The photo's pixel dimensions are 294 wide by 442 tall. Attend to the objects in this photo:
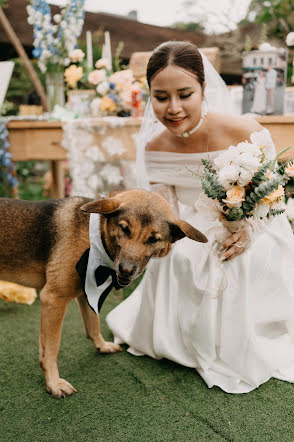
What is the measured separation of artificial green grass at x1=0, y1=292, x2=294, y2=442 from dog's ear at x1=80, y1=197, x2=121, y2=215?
1081mm

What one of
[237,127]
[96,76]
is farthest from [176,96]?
[96,76]

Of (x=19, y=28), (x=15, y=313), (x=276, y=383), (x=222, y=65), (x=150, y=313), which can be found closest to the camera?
(x=276, y=383)

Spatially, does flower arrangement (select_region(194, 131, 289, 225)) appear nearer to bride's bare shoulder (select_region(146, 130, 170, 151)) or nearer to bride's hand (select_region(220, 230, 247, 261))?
bride's hand (select_region(220, 230, 247, 261))

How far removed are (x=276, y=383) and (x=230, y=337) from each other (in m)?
0.37

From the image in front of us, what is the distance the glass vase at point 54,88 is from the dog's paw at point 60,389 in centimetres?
302

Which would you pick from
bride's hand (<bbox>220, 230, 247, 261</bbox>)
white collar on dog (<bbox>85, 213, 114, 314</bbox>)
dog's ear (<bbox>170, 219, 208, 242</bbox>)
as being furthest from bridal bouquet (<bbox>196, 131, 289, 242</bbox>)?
white collar on dog (<bbox>85, 213, 114, 314</bbox>)

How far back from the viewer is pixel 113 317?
10.1 ft

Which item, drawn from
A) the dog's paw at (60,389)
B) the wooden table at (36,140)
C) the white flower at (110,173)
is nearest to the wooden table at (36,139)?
the wooden table at (36,140)

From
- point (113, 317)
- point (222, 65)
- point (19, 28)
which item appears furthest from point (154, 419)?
point (222, 65)

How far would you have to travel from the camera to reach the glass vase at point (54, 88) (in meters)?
4.34

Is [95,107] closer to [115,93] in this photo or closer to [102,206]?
[115,93]

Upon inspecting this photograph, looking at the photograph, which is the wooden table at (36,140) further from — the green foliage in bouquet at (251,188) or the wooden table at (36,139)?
the green foliage in bouquet at (251,188)

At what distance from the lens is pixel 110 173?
13.9 feet

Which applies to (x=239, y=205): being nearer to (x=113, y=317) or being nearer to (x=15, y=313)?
(x=113, y=317)
